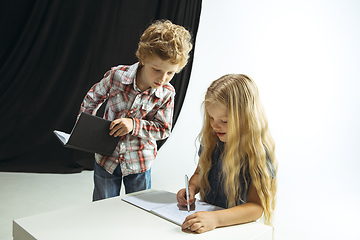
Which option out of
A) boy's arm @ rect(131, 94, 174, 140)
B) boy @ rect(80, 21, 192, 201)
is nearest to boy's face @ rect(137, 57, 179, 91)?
boy @ rect(80, 21, 192, 201)

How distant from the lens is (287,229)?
191 centimetres

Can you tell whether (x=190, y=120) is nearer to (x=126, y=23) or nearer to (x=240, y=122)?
(x=126, y=23)

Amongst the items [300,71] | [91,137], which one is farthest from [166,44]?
[300,71]

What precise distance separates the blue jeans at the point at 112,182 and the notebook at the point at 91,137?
117 mm

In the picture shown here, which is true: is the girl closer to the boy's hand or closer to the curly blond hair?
the curly blond hair

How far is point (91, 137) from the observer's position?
3.77 feet

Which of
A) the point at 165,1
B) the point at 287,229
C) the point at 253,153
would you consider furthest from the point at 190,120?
the point at 253,153

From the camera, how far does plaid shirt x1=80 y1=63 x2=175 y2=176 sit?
122 centimetres

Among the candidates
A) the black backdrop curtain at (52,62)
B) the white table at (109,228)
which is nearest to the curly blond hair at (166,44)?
the white table at (109,228)

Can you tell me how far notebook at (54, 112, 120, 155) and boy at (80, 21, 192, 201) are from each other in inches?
1.3

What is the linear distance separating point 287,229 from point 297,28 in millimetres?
2343

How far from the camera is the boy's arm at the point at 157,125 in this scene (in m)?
1.20

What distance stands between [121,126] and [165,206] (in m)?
0.38

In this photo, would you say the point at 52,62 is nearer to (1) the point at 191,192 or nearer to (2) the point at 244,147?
(1) the point at 191,192
